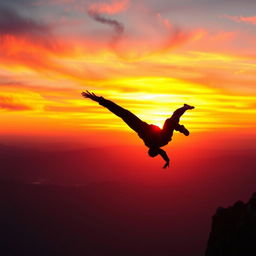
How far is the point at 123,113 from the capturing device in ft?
60.7

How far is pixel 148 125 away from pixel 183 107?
2.14 m

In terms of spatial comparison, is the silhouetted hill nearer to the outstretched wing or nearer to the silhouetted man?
the silhouetted man

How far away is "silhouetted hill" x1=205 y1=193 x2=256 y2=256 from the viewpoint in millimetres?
49438

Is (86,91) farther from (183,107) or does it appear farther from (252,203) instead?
(252,203)

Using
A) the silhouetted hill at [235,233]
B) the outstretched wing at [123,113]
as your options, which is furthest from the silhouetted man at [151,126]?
the silhouetted hill at [235,233]

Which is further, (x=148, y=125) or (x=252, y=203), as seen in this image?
(x=252, y=203)

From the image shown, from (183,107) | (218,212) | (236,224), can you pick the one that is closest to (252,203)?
(236,224)

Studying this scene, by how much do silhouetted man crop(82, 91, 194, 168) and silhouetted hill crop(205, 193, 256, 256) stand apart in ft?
111

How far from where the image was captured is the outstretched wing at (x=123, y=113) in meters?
18.5

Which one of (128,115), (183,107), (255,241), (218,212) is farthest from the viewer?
(218,212)

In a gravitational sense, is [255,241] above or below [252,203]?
below

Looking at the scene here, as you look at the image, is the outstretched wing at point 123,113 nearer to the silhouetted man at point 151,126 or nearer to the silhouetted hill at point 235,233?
the silhouetted man at point 151,126

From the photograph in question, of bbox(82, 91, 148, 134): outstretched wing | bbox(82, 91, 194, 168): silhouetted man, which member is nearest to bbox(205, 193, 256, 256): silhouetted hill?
bbox(82, 91, 194, 168): silhouetted man

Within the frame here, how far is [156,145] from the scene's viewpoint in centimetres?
1959
